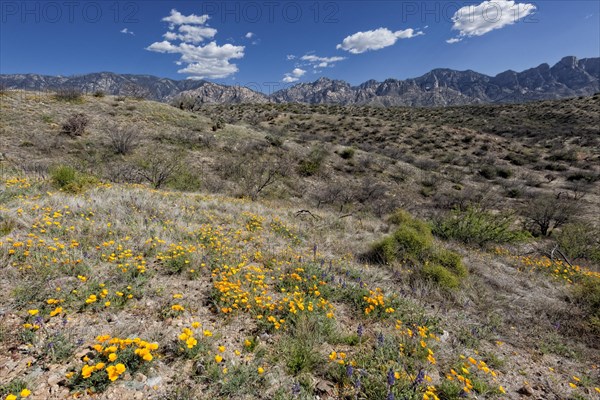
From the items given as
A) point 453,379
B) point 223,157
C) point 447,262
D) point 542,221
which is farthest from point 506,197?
point 453,379

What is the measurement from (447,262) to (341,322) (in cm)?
376

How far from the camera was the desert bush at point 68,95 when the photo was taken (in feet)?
75.7

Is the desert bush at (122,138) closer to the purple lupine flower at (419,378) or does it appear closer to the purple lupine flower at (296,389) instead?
the purple lupine flower at (296,389)

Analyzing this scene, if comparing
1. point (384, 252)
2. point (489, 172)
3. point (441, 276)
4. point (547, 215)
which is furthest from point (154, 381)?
point (489, 172)

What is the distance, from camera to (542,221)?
1460 cm

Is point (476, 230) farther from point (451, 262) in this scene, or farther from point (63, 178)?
point (63, 178)

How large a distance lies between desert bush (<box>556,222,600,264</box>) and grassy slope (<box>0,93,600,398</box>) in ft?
14.3

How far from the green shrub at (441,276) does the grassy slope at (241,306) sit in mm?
238

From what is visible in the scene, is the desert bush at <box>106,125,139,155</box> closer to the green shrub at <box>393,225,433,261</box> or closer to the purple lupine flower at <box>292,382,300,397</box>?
the green shrub at <box>393,225,433,261</box>

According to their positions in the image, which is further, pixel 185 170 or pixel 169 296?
pixel 185 170

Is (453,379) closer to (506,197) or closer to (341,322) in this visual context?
(341,322)

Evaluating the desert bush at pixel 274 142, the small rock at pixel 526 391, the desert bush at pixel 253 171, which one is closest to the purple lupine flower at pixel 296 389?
the small rock at pixel 526 391

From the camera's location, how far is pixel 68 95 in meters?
23.2

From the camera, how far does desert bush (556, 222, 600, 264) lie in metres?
10.0
